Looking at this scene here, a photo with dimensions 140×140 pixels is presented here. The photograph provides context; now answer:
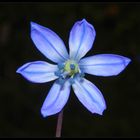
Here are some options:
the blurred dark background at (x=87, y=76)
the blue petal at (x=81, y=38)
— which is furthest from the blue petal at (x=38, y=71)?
the blurred dark background at (x=87, y=76)

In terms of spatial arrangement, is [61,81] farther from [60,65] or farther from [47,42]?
[47,42]

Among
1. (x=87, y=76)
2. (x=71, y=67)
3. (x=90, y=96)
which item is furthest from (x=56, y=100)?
(x=87, y=76)

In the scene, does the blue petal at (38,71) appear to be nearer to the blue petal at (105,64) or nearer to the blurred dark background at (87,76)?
the blue petal at (105,64)

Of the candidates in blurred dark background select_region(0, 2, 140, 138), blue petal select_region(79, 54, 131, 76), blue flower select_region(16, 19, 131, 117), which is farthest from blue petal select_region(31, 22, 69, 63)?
blurred dark background select_region(0, 2, 140, 138)

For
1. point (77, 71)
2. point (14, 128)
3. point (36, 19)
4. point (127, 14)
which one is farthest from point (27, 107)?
point (77, 71)

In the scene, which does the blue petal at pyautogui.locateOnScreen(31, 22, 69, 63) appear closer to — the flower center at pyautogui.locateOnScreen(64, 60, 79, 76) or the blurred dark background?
the flower center at pyautogui.locateOnScreen(64, 60, 79, 76)

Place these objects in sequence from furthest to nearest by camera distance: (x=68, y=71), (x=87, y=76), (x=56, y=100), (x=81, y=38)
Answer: (x=87, y=76) < (x=68, y=71) < (x=81, y=38) < (x=56, y=100)
